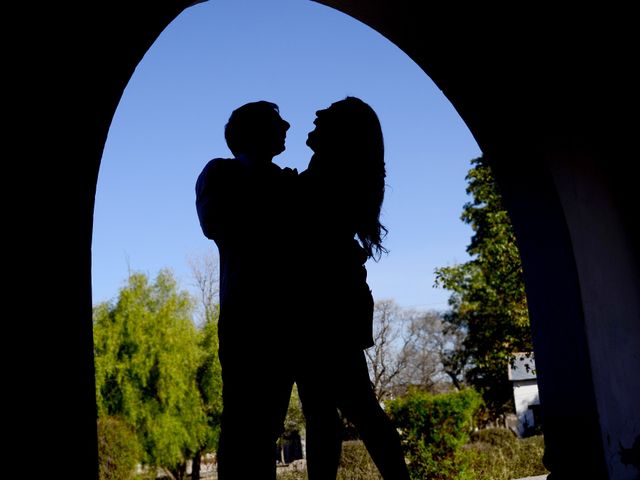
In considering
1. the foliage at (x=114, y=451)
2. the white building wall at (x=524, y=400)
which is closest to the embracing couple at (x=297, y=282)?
the foliage at (x=114, y=451)

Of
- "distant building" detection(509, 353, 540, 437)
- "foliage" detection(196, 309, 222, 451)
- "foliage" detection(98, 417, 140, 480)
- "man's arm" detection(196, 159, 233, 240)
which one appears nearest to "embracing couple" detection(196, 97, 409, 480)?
"man's arm" detection(196, 159, 233, 240)

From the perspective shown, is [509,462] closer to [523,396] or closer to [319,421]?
[319,421]

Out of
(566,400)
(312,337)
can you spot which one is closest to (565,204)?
(566,400)

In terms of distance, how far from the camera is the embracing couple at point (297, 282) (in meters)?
1.95

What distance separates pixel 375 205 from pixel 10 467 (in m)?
1.40

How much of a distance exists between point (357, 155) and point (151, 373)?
81.1 ft

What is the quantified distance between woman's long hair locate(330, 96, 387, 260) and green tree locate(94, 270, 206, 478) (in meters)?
23.5

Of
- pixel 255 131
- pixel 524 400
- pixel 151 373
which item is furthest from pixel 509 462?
pixel 524 400

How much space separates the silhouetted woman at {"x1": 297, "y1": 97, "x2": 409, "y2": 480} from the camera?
2.10 metres

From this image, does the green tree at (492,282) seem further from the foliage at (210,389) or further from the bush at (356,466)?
the foliage at (210,389)

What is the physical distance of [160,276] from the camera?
28.0m

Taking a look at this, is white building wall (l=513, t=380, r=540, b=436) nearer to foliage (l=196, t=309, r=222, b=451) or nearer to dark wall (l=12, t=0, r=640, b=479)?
foliage (l=196, t=309, r=222, b=451)

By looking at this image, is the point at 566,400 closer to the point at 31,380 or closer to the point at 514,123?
the point at 514,123

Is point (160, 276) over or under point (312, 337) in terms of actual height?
over
